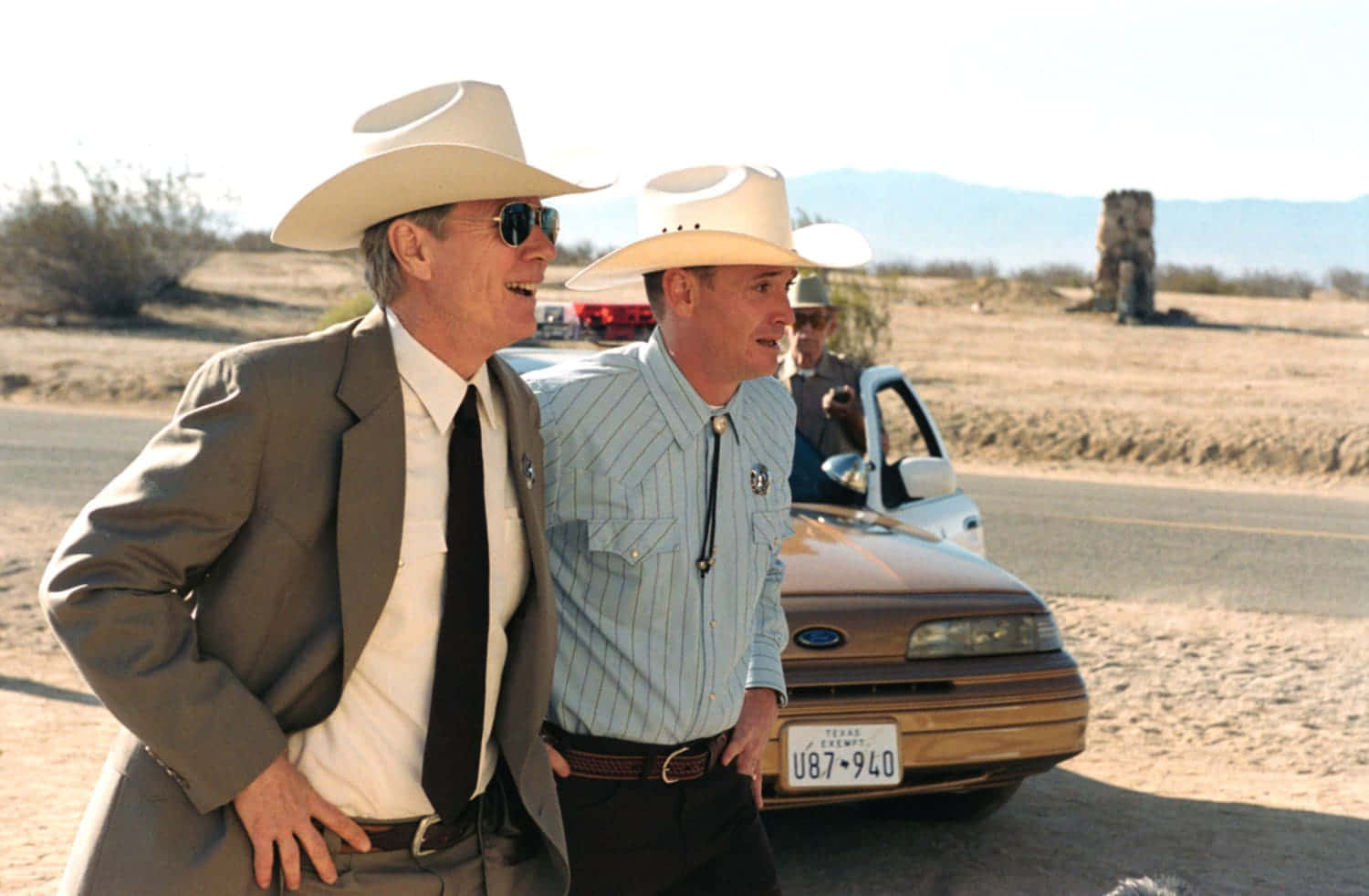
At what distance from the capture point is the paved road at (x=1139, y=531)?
10750 mm

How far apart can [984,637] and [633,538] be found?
232 centimetres

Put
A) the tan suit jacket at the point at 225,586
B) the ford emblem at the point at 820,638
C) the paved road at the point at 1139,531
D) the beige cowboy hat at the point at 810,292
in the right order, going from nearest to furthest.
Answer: the tan suit jacket at the point at 225,586, the ford emblem at the point at 820,638, the beige cowboy hat at the point at 810,292, the paved road at the point at 1139,531

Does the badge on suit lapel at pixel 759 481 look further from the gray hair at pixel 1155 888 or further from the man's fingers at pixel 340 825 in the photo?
the man's fingers at pixel 340 825

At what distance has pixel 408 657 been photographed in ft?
7.91

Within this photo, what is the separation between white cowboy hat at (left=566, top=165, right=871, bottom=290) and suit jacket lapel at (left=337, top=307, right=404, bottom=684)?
3.98 feet

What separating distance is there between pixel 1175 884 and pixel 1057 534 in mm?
9743

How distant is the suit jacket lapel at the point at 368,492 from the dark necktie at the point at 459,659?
0.12 m

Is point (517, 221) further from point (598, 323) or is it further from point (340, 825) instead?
point (598, 323)

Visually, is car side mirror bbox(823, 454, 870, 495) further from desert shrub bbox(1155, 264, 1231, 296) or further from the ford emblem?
desert shrub bbox(1155, 264, 1231, 296)

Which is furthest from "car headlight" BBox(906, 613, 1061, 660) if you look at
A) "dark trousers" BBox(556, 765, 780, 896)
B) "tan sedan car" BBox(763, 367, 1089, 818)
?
"dark trousers" BBox(556, 765, 780, 896)

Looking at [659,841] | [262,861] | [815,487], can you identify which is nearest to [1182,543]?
[815,487]

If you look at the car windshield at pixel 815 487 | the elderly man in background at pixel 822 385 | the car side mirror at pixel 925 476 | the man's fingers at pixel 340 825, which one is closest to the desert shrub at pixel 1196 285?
the elderly man in background at pixel 822 385

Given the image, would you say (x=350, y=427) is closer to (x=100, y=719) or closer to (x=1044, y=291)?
(x=100, y=719)

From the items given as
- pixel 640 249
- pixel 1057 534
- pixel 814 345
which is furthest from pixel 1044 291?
pixel 640 249
